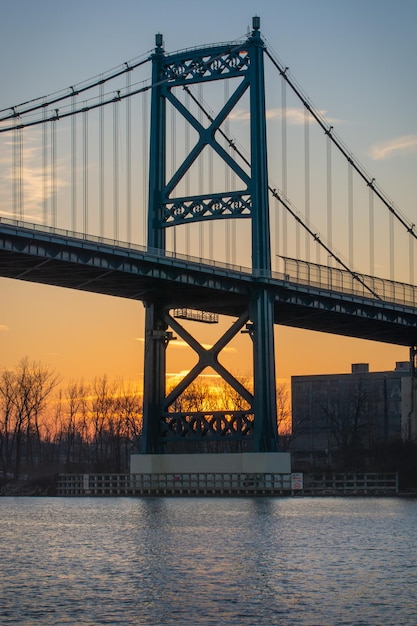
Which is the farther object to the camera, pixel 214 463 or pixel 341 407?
pixel 341 407

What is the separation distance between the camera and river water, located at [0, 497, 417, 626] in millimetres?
30141

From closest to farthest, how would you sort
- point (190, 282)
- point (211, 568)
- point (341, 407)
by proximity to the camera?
point (211, 568), point (190, 282), point (341, 407)

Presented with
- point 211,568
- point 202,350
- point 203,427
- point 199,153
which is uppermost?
point 199,153

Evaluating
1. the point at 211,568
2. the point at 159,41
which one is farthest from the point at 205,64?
the point at 211,568

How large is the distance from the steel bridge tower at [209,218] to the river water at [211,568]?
20.3 meters

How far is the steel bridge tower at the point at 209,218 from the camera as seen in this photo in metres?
83.7

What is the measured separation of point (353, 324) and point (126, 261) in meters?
24.0

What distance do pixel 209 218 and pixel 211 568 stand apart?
4879cm

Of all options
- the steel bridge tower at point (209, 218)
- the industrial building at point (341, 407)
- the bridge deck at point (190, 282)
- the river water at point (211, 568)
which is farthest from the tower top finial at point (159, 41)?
the industrial building at point (341, 407)

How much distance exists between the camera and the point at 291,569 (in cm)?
3794

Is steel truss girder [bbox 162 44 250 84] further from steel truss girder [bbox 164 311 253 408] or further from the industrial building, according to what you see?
the industrial building

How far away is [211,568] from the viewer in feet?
124

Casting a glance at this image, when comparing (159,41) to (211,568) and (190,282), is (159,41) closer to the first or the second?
(190,282)

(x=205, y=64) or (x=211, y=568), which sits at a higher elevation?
(x=205, y=64)
